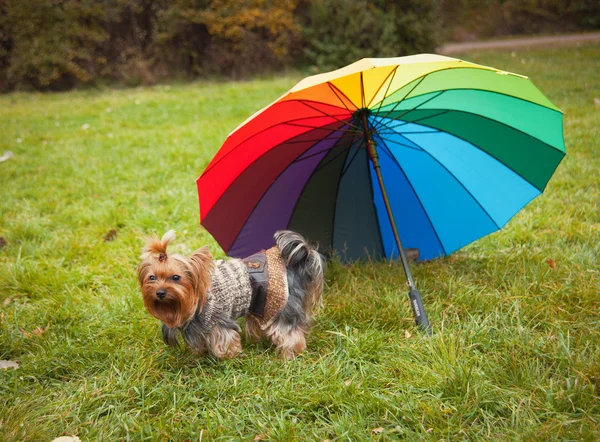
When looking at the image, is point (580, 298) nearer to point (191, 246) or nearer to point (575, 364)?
point (575, 364)

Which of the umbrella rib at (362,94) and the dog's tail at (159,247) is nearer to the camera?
the dog's tail at (159,247)

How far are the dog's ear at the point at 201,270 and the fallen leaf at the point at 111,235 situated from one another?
2.48 m

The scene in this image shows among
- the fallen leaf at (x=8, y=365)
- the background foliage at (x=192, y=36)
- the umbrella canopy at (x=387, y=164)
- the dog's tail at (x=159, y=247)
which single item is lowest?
the fallen leaf at (x=8, y=365)

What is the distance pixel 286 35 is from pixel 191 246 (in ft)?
44.2

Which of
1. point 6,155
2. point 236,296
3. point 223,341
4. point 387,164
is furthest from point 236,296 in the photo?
point 6,155

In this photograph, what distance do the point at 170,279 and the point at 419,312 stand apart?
151 centimetres

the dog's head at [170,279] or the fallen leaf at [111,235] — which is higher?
the dog's head at [170,279]

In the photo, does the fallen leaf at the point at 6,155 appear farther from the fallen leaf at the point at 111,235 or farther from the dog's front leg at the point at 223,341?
the dog's front leg at the point at 223,341

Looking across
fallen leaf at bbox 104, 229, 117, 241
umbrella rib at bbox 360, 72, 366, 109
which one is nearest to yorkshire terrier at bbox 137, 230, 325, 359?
umbrella rib at bbox 360, 72, 366, 109

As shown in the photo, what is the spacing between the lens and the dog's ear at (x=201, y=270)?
8.44 ft

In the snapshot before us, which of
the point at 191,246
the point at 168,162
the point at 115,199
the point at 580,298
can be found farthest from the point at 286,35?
the point at 580,298

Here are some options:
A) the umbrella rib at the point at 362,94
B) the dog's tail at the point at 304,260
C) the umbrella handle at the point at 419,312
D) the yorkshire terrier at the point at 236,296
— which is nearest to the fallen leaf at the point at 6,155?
the yorkshire terrier at the point at 236,296

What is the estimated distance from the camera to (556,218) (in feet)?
15.1

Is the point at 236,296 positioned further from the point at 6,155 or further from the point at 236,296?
the point at 6,155
